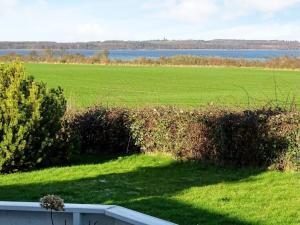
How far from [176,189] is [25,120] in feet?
11.9

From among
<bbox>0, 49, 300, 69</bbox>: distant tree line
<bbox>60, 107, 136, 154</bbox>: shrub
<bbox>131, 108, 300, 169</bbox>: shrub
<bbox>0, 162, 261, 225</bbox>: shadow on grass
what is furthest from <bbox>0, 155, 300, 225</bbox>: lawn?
<bbox>0, 49, 300, 69</bbox>: distant tree line

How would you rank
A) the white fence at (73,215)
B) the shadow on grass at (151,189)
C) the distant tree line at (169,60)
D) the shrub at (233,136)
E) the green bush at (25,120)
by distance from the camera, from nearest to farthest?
the white fence at (73,215) → the shadow on grass at (151,189) → the shrub at (233,136) → the green bush at (25,120) → the distant tree line at (169,60)

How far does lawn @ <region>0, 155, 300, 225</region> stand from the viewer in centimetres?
826

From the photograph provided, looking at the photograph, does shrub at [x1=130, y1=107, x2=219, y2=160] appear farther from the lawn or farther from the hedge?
the lawn

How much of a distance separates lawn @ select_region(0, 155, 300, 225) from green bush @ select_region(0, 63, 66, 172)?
38 centimetres

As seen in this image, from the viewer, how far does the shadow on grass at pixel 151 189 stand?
820 cm

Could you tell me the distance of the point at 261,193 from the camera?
31.8 ft

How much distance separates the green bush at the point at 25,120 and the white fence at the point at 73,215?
6.90 metres

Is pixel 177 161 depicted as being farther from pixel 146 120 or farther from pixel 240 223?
pixel 240 223

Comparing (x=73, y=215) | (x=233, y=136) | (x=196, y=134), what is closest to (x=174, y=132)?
(x=196, y=134)

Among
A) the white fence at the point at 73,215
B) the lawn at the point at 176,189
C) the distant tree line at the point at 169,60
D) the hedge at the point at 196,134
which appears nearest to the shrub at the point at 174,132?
the hedge at the point at 196,134

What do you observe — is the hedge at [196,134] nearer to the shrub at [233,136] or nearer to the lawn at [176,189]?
the shrub at [233,136]

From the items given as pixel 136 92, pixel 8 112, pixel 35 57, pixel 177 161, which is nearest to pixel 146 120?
pixel 177 161

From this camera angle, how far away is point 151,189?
10039 millimetres
